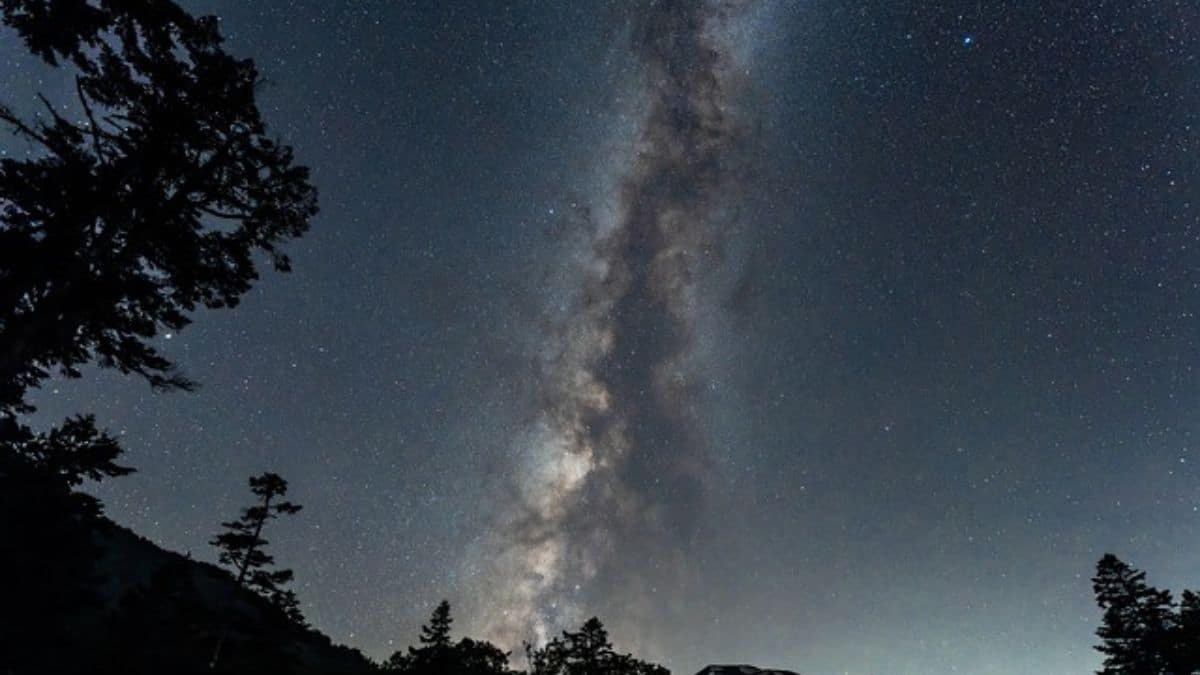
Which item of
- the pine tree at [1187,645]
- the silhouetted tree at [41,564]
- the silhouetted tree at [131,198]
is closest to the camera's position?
the silhouetted tree at [131,198]

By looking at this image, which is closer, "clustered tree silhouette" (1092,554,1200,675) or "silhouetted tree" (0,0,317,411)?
"silhouetted tree" (0,0,317,411)

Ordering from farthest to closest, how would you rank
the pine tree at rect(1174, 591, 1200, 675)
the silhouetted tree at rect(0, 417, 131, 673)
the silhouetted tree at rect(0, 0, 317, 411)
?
the pine tree at rect(1174, 591, 1200, 675) → the silhouetted tree at rect(0, 417, 131, 673) → the silhouetted tree at rect(0, 0, 317, 411)

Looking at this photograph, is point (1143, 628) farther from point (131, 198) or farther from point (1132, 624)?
point (131, 198)

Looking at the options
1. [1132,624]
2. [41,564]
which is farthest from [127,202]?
[1132,624]

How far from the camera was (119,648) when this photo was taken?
81.1ft

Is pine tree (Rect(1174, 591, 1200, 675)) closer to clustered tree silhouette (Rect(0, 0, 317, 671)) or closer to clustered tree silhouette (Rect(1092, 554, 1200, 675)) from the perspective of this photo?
clustered tree silhouette (Rect(1092, 554, 1200, 675))

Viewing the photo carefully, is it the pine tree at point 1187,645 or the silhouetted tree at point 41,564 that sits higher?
the pine tree at point 1187,645

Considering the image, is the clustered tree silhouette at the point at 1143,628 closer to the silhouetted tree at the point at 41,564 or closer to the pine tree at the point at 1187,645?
the pine tree at the point at 1187,645

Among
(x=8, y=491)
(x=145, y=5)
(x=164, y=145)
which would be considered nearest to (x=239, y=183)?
(x=164, y=145)

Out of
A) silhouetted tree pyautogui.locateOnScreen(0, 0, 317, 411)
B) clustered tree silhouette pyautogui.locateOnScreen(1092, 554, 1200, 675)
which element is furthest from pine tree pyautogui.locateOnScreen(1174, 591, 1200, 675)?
silhouetted tree pyautogui.locateOnScreen(0, 0, 317, 411)

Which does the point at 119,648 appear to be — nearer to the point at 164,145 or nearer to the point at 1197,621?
the point at 164,145

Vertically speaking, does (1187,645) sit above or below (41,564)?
above

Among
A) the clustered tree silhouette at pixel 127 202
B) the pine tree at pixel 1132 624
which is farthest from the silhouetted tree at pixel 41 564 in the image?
the pine tree at pixel 1132 624

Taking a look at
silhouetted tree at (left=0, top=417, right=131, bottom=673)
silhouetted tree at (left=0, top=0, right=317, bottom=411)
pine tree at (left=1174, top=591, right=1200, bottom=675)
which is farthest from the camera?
pine tree at (left=1174, top=591, right=1200, bottom=675)
